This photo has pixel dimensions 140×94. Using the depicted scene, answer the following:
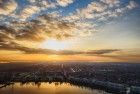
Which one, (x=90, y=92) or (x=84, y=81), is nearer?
(x=90, y=92)

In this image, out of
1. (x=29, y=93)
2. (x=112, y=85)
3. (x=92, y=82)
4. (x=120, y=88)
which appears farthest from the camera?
(x=92, y=82)

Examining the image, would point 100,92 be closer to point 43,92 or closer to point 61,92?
point 61,92

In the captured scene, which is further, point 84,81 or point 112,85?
point 84,81

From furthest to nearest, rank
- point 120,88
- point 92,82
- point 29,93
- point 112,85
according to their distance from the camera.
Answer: point 92,82 < point 112,85 < point 120,88 < point 29,93

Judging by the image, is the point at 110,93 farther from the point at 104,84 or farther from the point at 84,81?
the point at 84,81

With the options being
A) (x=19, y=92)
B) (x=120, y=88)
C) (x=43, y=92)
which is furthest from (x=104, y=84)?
(x=19, y=92)

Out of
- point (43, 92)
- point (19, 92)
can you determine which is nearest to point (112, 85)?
point (43, 92)

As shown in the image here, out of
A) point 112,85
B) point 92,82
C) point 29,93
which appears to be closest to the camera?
point 29,93

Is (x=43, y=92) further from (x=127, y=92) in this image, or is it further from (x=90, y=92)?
(x=127, y=92)
